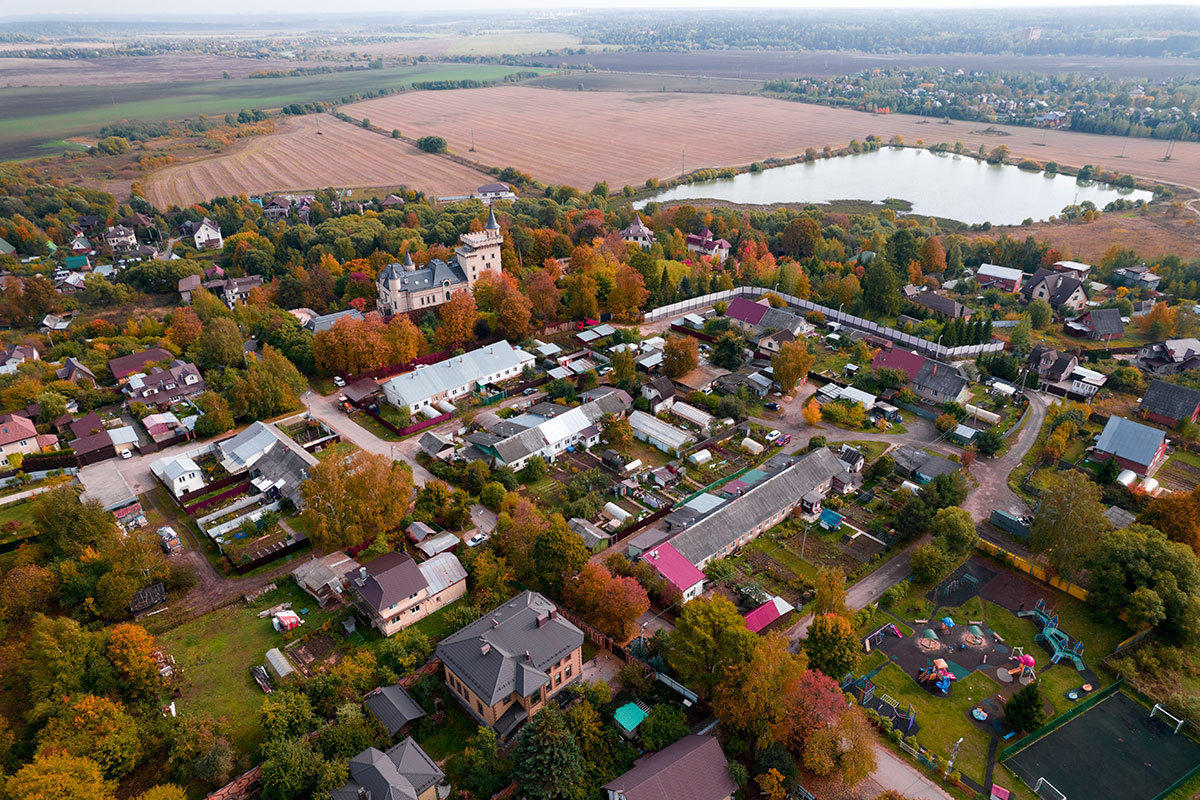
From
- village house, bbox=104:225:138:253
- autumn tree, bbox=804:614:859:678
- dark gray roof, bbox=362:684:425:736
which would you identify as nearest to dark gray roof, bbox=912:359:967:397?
autumn tree, bbox=804:614:859:678

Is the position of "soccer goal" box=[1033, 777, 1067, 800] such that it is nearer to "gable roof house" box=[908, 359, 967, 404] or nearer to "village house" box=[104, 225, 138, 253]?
"gable roof house" box=[908, 359, 967, 404]

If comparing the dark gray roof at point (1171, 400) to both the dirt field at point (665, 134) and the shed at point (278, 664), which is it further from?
the dirt field at point (665, 134)

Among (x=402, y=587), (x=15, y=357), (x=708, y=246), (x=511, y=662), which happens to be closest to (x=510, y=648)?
(x=511, y=662)

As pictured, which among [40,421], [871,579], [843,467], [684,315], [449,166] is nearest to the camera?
[871,579]

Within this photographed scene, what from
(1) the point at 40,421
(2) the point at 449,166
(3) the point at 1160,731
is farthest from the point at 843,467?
(2) the point at 449,166

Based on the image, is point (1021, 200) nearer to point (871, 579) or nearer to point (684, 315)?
point (684, 315)

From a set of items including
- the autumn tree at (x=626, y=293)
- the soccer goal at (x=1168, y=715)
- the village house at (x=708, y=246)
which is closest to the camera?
the soccer goal at (x=1168, y=715)

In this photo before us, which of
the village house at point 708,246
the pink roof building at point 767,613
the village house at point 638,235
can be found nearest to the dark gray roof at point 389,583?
the pink roof building at point 767,613
